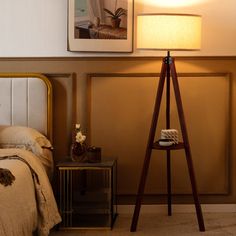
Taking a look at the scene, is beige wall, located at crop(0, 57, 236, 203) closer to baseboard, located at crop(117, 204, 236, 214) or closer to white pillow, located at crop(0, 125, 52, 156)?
baseboard, located at crop(117, 204, 236, 214)

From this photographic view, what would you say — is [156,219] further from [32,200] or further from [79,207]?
[32,200]

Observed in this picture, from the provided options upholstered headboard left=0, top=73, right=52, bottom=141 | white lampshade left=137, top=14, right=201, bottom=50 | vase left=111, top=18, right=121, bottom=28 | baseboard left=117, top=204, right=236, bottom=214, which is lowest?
baseboard left=117, top=204, right=236, bottom=214

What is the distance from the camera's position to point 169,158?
12.6 ft

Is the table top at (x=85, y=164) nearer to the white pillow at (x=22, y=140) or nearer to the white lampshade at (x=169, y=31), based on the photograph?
the white pillow at (x=22, y=140)

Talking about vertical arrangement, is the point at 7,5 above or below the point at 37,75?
above

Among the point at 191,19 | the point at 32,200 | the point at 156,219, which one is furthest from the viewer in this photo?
the point at 156,219

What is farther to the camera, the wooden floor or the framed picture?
the framed picture

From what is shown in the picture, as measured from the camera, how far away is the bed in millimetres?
2623

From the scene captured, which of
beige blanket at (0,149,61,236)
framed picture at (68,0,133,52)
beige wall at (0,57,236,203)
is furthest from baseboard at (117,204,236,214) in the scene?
framed picture at (68,0,133,52)

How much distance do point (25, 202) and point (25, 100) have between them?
1169 mm

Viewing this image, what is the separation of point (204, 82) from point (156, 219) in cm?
108

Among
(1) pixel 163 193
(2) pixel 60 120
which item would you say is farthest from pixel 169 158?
(2) pixel 60 120

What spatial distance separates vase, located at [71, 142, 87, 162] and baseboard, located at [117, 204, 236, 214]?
60 centimetres

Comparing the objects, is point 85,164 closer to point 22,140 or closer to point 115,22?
point 22,140
